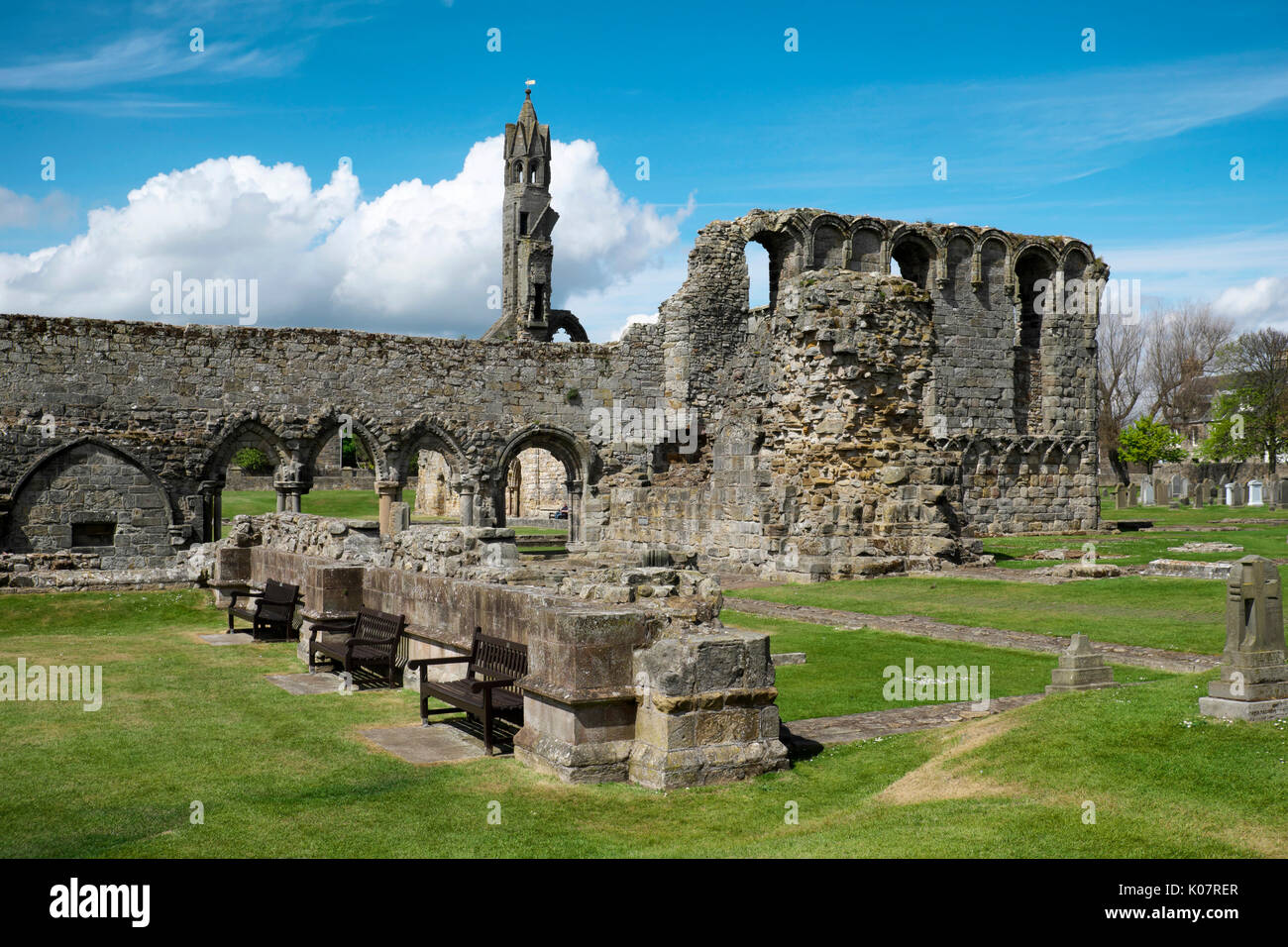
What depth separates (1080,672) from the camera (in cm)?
886

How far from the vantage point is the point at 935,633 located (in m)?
12.8

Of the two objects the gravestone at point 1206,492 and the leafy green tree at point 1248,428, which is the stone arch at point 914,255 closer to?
the gravestone at point 1206,492

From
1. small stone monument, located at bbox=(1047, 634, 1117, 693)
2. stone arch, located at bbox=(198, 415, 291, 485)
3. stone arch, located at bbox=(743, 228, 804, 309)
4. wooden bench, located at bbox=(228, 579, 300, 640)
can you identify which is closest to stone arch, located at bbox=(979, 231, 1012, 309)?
stone arch, located at bbox=(743, 228, 804, 309)

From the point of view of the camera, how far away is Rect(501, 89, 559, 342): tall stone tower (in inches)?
2194

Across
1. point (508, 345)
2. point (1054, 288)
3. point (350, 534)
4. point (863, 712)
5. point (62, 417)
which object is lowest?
point (863, 712)

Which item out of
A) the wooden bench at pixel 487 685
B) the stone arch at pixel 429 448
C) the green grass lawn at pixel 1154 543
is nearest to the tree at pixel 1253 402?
the green grass lawn at pixel 1154 543

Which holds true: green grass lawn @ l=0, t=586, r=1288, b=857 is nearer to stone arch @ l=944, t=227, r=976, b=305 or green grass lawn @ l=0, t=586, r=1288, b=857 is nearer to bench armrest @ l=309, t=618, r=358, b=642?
bench armrest @ l=309, t=618, r=358, b=642

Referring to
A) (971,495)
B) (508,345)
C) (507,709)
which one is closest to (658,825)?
(507,709)

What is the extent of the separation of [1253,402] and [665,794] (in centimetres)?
5620

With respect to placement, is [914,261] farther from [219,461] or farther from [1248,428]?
[1248,428]

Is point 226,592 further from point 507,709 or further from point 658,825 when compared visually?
point 658,825

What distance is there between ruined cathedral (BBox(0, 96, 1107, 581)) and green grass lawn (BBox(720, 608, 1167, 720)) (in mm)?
2026

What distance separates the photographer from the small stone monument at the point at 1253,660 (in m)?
6.72

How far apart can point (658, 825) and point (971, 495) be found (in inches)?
1055
